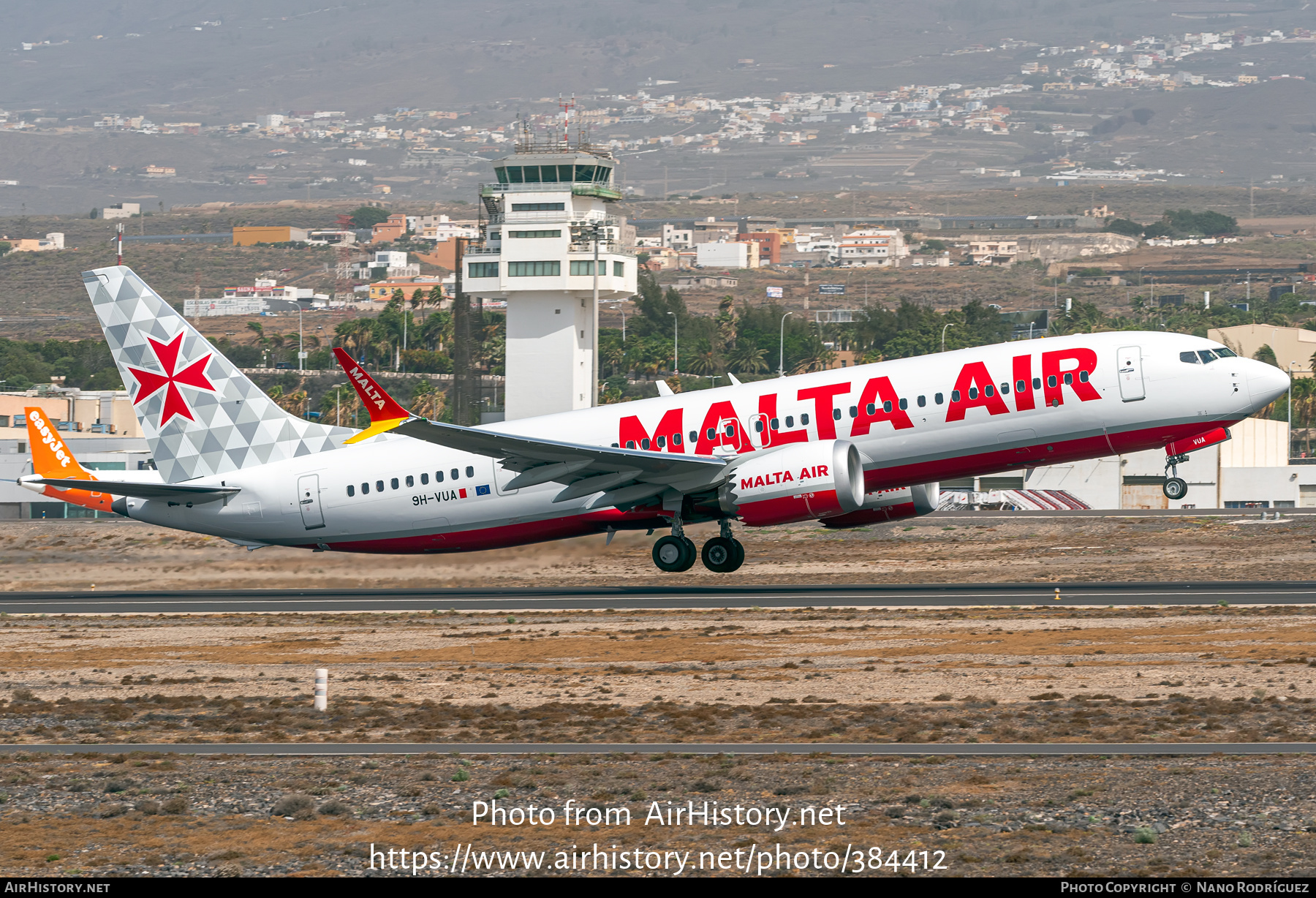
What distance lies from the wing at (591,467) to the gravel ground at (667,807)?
52.4ft

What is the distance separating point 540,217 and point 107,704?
81094mm

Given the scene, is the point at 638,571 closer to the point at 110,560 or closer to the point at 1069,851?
the point at 110,560

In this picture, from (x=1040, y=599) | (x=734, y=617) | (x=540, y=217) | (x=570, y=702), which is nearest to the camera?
(x=570, y=702)

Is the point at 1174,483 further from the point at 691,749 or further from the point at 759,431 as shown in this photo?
the point at 691,749

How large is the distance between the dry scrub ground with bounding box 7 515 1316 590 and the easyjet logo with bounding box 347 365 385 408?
654 cm

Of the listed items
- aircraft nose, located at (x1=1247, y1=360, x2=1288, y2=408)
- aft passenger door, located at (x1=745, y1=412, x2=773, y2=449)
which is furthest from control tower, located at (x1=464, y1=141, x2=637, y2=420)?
aircraft nose, located at (x1=1247, y1=360, x2=1288, y2=408)

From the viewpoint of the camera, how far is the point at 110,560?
4947 cm

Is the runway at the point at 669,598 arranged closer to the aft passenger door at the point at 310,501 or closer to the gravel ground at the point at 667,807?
the aft passenger door at the point at 310,501

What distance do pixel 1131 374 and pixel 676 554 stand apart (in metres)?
12.2

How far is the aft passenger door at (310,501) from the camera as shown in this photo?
41.0 metres

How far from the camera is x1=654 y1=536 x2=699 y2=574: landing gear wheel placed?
39438 millimetres

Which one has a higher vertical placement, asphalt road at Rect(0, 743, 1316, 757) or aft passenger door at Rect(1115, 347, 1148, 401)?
aft passenger door at Rect(1115, 347, 1148, 401)

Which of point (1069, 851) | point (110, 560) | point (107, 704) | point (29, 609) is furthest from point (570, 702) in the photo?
point (110, 560)

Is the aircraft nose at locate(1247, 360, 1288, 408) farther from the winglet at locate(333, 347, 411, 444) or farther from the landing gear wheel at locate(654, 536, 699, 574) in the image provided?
the winglet at locate(333, 347, 411, 444)
